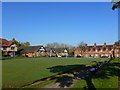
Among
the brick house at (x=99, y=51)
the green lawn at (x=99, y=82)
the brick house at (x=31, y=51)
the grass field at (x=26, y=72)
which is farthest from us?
the brick house at (x=99, y=51)

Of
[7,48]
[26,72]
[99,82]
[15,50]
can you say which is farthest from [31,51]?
[99,82]

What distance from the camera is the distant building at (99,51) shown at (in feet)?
243

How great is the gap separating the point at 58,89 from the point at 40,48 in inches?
2808

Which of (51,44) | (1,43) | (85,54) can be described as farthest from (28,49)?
(51,44)

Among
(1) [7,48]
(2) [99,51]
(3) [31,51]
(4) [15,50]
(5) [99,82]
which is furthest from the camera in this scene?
(2) [99,51]

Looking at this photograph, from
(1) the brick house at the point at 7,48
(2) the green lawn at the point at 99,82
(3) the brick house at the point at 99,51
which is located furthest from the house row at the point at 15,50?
(2) the green lawn at the point at 99,82

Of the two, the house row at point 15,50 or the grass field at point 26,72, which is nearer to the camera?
the grass field at point 26,72

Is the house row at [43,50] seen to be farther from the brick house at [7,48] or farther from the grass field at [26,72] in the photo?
the grass field at [26,72]

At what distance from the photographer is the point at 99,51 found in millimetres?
80250

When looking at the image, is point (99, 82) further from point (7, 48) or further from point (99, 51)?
point (99, 51)

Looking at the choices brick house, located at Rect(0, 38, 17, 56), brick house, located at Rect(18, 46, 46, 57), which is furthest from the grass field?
brick house, located at Rect(18, 46, 46, 57)

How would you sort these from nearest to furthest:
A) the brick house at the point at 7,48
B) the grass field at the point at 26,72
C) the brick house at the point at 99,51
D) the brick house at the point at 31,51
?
the grass field at the point at 26,72, the brick house at the point at 7,48, the brick house at the point at 31,51, the brick house at the point at 99,51

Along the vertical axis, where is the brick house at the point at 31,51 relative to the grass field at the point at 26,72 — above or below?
above

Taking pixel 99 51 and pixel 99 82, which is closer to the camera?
pixel 99 82
